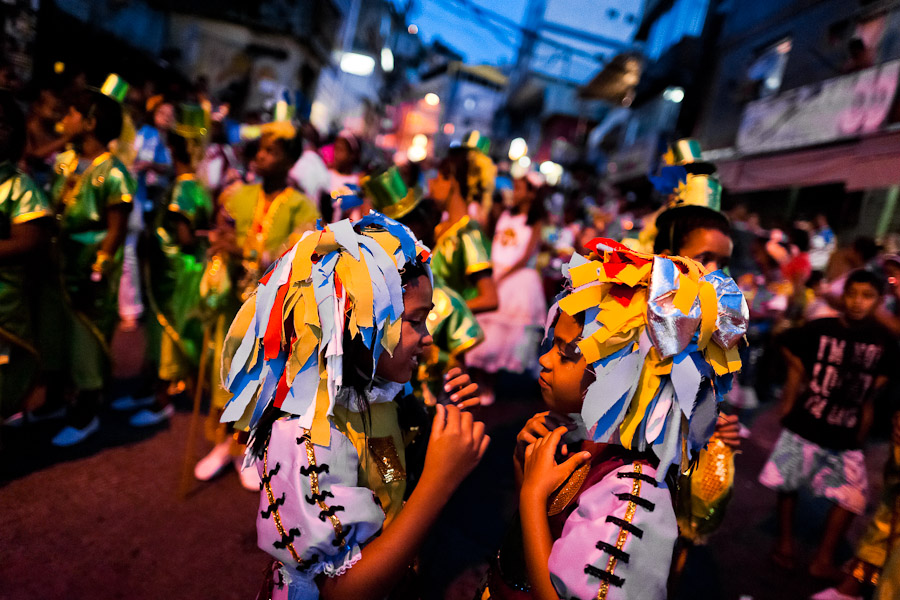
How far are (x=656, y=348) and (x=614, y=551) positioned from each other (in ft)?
1.53

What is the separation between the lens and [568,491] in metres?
1.30

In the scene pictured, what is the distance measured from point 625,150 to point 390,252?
21.5 metres

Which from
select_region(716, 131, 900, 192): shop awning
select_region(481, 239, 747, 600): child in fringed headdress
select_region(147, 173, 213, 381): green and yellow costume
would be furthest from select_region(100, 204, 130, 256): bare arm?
select_region(716, 131, 900, 192): shop awning

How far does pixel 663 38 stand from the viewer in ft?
63.3

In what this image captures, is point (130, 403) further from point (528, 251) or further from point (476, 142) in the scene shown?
point (528, 251)

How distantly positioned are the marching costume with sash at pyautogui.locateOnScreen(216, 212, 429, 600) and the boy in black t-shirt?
9.50 ft

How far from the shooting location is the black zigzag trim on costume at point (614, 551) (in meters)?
1.02

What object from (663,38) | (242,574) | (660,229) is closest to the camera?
(242,574)

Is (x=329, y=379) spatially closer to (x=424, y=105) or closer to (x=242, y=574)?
(x=242, y=574)

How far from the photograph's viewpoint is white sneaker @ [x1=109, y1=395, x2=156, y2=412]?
12.2 ft

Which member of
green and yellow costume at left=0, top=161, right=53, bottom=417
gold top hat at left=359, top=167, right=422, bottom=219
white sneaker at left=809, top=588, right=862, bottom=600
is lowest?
white sneaker at left=809, top=588, right=862, bottom=600

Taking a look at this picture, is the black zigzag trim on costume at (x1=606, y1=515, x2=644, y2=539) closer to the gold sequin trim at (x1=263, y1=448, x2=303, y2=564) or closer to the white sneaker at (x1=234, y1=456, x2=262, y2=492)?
the gold sequin trim at (x1=263, y1=448, x2=303, y2=564)

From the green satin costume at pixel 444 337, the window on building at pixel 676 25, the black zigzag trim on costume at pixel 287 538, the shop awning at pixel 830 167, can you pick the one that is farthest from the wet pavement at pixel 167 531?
the window on building at pixel 676 25

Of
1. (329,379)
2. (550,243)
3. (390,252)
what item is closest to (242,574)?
(329,379)
